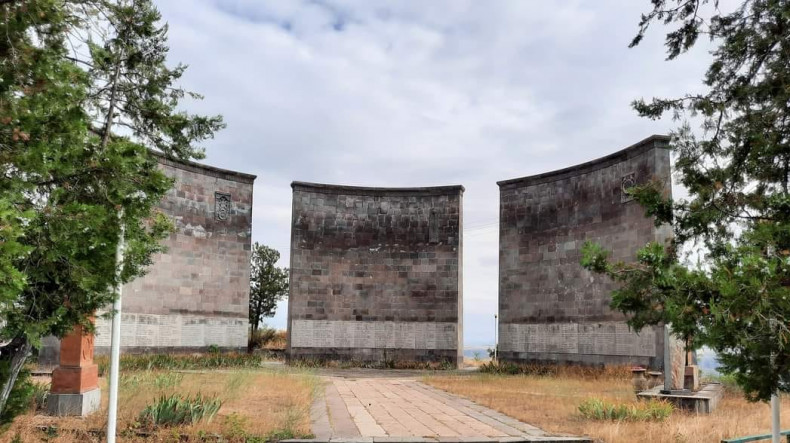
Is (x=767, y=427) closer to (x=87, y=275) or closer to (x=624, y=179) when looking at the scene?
(x=87, y=275)

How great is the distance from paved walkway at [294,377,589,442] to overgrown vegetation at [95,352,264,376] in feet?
22.7

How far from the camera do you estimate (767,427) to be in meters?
9.62

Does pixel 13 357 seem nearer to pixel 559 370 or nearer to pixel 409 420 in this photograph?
pixel 409 420

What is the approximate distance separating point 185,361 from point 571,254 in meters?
13.8

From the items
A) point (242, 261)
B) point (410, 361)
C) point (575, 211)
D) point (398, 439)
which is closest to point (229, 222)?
point (242, 261)

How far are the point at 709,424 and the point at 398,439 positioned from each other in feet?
16.2

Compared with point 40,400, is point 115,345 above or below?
above

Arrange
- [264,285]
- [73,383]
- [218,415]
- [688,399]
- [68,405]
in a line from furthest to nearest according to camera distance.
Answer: [264,285] < [688,399] < [73,383] < [68,405] < [218,415]

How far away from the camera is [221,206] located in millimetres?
24281

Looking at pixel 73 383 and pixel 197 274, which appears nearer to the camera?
pixel 73 383

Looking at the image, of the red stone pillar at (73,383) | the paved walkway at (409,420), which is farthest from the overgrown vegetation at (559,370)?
the red stone pillar at (73,383)

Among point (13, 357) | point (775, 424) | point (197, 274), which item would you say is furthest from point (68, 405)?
point (197, 274)

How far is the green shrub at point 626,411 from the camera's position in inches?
399

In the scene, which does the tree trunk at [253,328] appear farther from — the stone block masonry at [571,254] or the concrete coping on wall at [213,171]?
the stone block masonry at [571,254]
